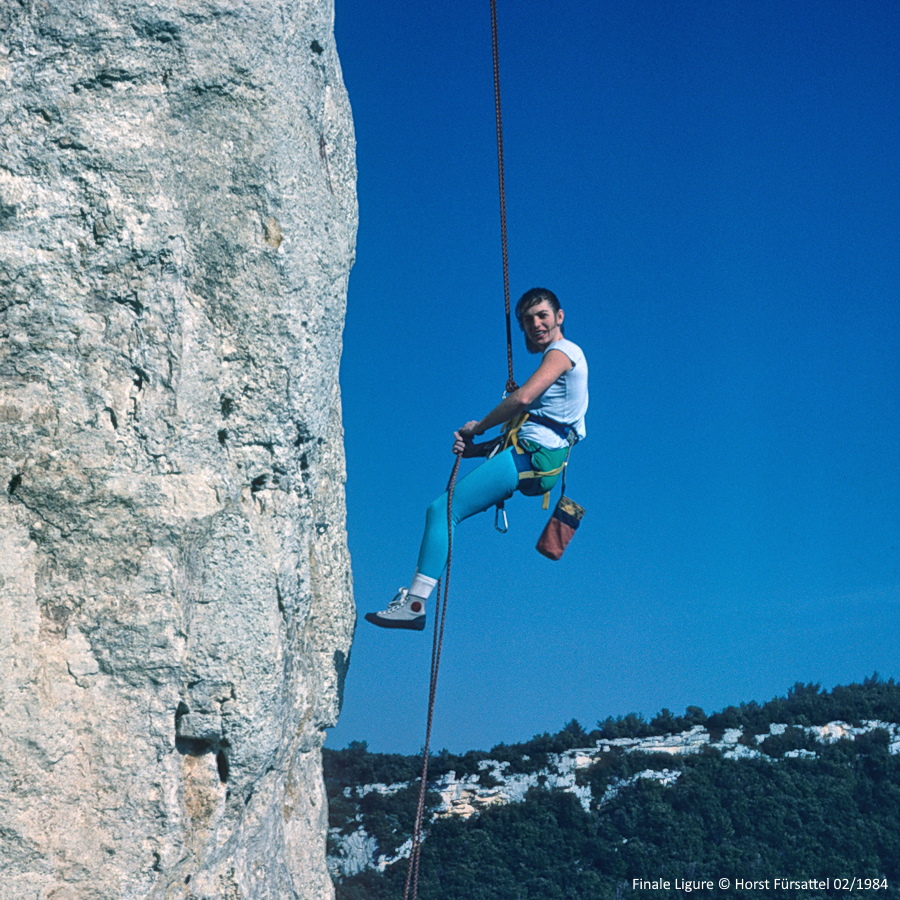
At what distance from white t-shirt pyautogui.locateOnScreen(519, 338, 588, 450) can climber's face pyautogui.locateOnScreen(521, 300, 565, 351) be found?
0.34 ft

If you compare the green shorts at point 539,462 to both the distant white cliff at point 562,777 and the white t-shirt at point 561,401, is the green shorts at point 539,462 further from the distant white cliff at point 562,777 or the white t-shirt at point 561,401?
the distant white cliff at point 562,777

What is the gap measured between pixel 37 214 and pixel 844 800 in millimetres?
19175

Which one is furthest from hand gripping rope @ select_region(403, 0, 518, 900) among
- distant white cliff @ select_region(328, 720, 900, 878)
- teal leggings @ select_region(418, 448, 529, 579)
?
distant white cliff @ select_region(328, 720, 900, 878)

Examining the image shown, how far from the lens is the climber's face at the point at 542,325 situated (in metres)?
7.68

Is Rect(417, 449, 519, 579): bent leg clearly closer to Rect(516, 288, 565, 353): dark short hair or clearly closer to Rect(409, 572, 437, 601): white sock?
Rect(409, 572, 437, 601): white sock

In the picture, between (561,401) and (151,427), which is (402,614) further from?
(151,427)

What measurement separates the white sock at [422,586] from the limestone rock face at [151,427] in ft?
4.41

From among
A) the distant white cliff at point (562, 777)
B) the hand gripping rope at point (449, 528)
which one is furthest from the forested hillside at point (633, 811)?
the hand gripping rope at point (449, 528)

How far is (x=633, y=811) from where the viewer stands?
704 inches

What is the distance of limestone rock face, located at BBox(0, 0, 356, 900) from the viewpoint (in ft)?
16.9

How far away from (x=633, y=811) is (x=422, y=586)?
489 inches

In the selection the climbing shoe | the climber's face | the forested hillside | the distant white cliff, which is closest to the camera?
the climbing shoe

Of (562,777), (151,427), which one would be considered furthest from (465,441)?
(562,777)

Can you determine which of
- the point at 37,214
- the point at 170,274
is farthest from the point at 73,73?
the point at 170,274
